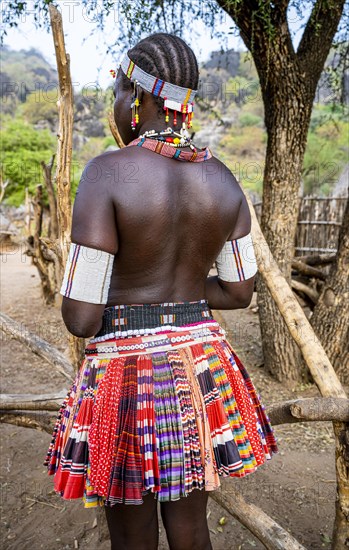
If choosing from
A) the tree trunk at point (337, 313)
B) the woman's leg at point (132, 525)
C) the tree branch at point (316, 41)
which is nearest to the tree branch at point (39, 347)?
the woman's leg at point (132, 525)

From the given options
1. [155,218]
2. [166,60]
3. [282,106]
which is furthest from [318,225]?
[155,218]

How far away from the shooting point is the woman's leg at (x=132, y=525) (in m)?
1.25

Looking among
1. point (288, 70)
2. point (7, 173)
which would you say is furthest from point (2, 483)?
point (7, 173)

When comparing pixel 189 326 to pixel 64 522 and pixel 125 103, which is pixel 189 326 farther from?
pixel 64 522

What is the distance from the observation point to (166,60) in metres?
1.25

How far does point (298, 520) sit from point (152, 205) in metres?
2.23

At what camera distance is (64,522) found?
259 cm

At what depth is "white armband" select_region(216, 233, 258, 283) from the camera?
4.77 ft

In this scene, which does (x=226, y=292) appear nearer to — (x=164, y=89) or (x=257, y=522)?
(x=164, y=89)

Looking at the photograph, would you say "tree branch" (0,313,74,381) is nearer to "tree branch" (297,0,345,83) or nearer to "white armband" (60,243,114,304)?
"white armband" (60,243,114,304)

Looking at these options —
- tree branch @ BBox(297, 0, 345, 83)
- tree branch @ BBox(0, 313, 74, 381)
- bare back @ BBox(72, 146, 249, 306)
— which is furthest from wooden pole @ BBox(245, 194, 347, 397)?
tree branch @ BBox(297, 0, 345, 83)

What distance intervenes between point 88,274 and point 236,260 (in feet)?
1.67

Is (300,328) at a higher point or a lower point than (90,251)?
lower

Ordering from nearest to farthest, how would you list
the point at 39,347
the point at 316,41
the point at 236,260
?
the point at 236,260
the point at 39,347
the point at 316,41
